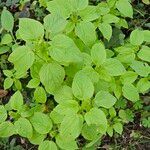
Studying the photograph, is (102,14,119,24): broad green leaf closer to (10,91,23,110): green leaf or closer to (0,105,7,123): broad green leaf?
(10,91,23,110): green leaf

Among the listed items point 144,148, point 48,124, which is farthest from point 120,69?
point 144,148

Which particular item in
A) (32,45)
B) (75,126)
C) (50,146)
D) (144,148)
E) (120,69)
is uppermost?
(32,45)

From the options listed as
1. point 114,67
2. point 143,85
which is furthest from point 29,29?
point 143,85

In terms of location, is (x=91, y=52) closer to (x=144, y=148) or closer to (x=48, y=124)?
(x=48, y=124)

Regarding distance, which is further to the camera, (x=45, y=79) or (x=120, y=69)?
(x=120, y=69)

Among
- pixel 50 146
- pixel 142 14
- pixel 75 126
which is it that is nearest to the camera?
pixel 75 126

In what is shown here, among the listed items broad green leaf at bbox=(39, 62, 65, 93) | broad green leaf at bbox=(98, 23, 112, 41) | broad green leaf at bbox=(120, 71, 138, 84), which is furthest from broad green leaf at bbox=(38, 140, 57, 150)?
broad green leaf at bbox=(98, 23, 112, 41)
